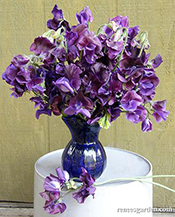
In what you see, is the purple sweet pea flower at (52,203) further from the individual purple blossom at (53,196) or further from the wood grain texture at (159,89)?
the wood grain texture at (159,89)

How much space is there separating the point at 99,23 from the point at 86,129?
0.57 m

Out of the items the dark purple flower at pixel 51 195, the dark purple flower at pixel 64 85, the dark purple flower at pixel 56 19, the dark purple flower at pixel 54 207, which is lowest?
the dark purple flower at pixel 54 207

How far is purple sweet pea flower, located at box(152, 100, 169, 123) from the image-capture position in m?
0.69

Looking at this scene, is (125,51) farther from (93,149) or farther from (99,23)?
(99,23)

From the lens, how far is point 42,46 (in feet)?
2.08

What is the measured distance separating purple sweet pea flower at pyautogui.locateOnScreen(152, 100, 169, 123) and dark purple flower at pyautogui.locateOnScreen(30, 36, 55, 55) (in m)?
0.28

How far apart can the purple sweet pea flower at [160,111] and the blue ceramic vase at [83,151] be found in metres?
0.15

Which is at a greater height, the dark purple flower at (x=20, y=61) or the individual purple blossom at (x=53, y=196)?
the dark purple flower at (x=20, y=61)

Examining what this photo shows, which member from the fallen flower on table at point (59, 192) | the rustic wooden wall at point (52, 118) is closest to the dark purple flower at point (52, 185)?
the fallen flower on table at point (59, 192)

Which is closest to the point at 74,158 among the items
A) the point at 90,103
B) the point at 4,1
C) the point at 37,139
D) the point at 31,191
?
the point at 90,103

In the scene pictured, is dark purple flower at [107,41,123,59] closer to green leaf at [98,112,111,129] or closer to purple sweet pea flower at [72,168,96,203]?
green leaf at [98,112,111,129]

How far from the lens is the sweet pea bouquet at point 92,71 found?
621mm

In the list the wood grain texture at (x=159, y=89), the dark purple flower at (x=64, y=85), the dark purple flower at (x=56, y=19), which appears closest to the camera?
the dark purple flower at (x=64, y=85)

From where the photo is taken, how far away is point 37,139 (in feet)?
4.21
